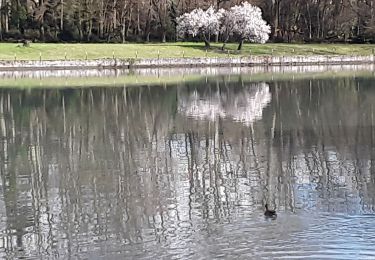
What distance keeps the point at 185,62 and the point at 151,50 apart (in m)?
5.68

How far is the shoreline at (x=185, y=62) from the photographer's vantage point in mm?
57531

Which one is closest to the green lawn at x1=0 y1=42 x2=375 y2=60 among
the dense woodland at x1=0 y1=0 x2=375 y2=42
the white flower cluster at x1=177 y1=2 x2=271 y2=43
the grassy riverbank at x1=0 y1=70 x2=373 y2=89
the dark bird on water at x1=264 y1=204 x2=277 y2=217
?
the white flower cluster at x1=177 y1=2 x2=271 y2=43

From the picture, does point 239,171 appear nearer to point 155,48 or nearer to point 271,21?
point 155,48

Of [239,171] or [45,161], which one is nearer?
[239,171]

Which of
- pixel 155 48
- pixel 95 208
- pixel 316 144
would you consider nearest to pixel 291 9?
pixel 155 48

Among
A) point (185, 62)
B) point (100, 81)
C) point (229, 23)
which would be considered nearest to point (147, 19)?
point (229, 23)

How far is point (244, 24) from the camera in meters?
71.4

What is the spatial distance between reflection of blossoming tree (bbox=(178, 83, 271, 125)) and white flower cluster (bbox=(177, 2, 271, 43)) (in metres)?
36.5

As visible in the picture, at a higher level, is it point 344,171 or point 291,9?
point 291,9

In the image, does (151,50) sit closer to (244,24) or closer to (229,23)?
(229,23)

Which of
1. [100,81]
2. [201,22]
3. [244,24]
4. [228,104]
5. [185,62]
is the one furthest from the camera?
[201,22]

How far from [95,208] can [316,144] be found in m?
7.65

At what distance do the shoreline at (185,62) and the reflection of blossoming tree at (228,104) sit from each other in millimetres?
25254

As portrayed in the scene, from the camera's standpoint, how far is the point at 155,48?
220ft
